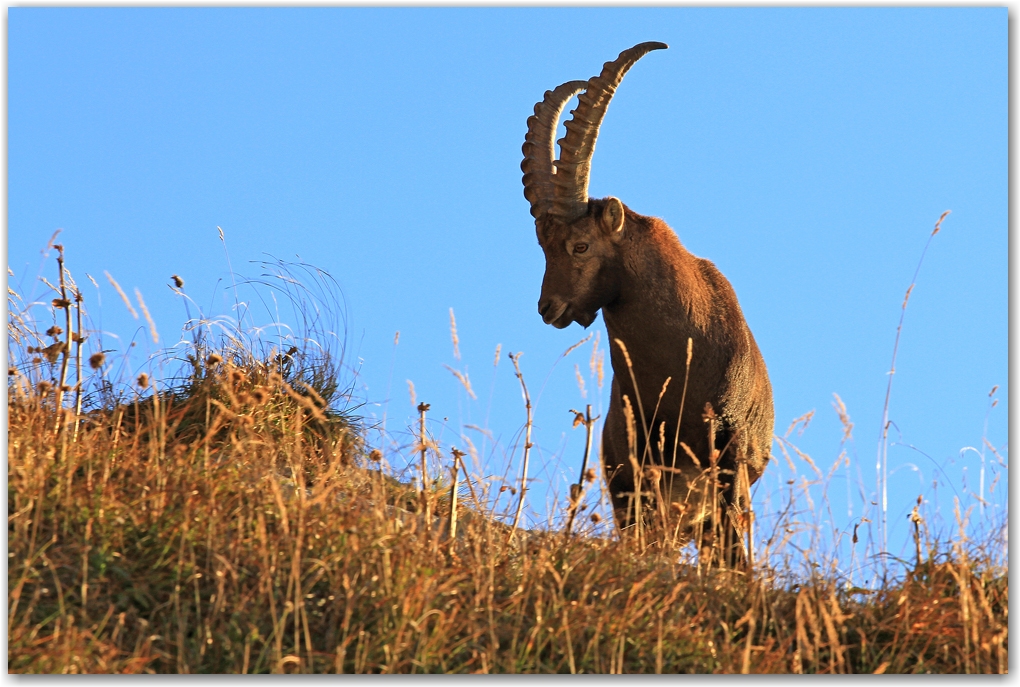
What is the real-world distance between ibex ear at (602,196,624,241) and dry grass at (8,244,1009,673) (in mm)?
1984

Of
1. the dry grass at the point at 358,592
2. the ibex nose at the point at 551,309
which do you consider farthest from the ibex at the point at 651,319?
the dry grass at the point at 358,592

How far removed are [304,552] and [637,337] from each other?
279cm

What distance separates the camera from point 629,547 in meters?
4.95

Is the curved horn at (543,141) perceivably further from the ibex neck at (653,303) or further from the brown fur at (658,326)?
the ibex neck at (653,303)

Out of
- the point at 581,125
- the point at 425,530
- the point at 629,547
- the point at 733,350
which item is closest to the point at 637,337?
the point at 733,350

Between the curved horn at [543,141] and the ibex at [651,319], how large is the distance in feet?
0.59

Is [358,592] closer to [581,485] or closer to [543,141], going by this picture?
[581,485]

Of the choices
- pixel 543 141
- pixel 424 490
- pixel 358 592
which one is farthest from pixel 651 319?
pixel 358 592

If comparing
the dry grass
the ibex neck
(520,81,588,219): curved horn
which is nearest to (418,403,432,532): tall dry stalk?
the dry grass

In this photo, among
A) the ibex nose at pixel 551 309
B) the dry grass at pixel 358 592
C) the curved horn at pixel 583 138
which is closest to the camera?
the dry grass at pixel 358 592

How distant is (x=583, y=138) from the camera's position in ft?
22.1

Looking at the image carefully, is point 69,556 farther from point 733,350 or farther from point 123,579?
point 733,350

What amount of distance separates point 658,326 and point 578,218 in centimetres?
76

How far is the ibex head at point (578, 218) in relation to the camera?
Result: 6461mm
